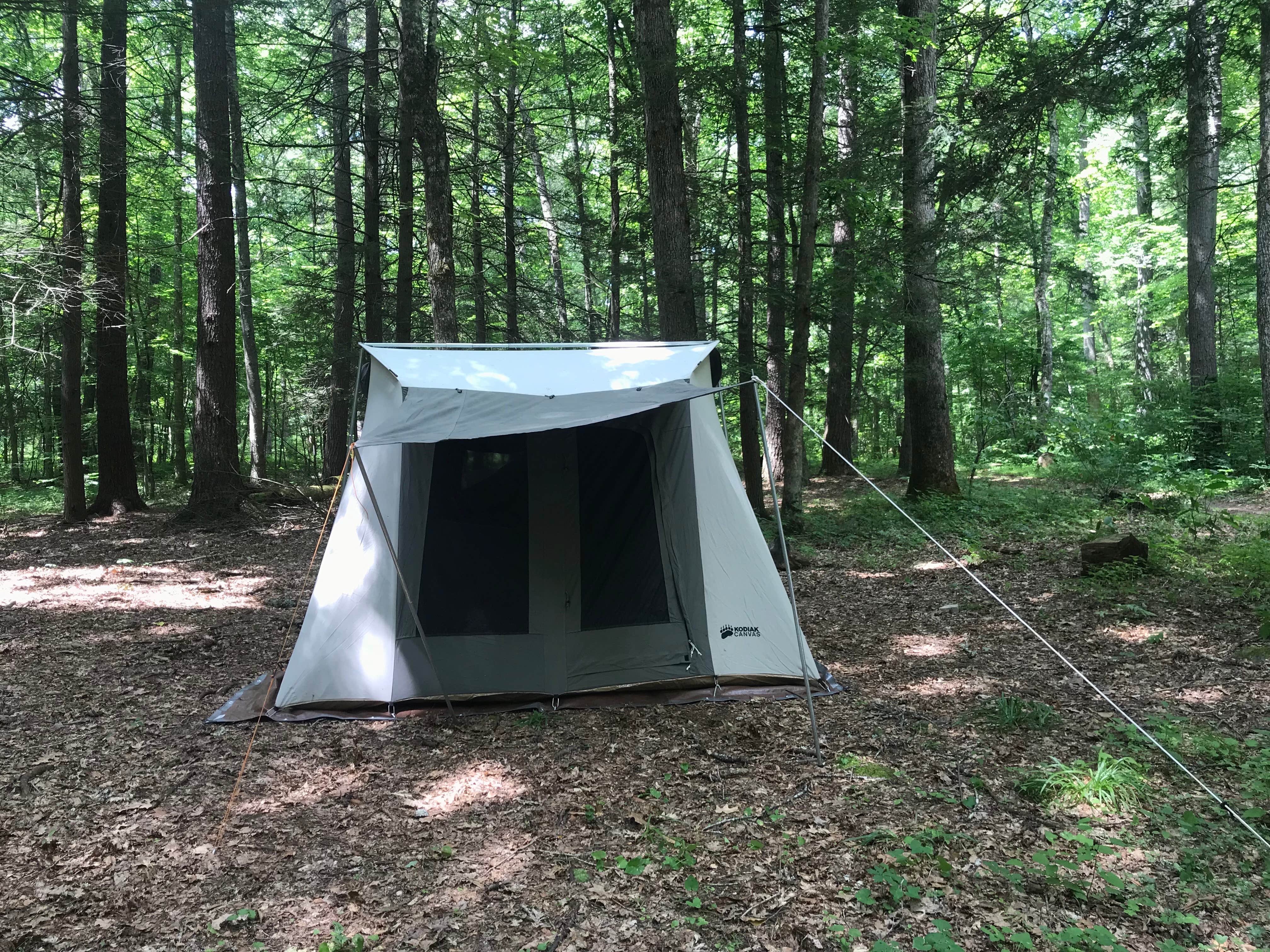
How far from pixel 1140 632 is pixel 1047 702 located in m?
1.45

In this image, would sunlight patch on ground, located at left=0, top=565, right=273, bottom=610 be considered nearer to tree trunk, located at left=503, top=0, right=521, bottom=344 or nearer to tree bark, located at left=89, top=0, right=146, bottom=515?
tree bark, located at left=89, top=0, right=146, bottom=515

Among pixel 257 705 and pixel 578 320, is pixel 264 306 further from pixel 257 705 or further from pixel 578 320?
pixel 257 705

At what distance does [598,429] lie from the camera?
15.9 ft

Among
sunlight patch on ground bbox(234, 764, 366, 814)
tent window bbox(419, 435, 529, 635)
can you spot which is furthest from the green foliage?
tent window bbox(419, 435, 529, 635)

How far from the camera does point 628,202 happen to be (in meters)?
13.9

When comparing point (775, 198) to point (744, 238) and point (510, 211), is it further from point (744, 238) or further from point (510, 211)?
point (510, 211)

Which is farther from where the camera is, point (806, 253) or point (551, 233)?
point (551, 233)

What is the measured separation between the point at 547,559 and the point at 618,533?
468mm

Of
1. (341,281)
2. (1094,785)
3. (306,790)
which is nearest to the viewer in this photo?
(1094,785)

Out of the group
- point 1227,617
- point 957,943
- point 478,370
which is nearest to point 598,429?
point 478,370

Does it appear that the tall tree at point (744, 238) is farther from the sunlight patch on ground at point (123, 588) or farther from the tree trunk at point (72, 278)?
the tree trunk at point (72, 278)

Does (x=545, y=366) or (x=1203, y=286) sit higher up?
(x=1203, y=286)

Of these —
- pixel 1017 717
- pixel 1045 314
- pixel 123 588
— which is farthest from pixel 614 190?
pixel 1017 717

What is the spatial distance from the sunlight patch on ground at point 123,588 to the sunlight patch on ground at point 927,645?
5219 millimetres
